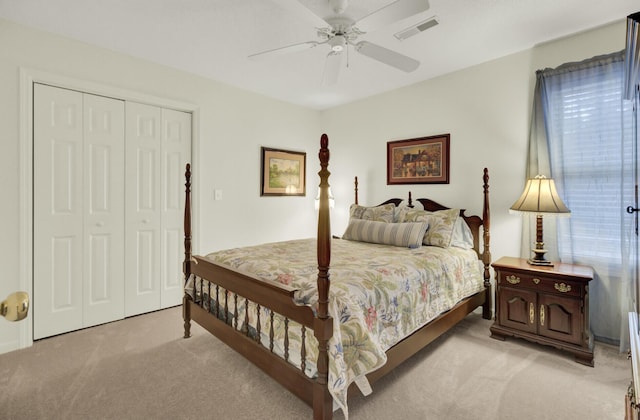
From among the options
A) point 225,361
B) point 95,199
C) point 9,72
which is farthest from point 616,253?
point 9,72

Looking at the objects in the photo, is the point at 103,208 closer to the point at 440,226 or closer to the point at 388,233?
the point at 388,233

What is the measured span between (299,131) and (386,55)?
248cm

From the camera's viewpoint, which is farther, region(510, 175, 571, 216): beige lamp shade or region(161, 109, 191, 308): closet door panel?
region(161, 109, 191, 308): closet door panel

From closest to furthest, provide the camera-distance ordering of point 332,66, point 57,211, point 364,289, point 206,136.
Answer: point 364,289 → point 332,66 → point 57,211 → point 206,136

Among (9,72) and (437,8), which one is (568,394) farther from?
(9,72)

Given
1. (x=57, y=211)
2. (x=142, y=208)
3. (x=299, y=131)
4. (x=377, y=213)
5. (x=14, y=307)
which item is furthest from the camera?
(x=299, y=131)

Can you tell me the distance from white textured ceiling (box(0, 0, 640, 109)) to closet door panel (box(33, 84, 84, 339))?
2.12ft

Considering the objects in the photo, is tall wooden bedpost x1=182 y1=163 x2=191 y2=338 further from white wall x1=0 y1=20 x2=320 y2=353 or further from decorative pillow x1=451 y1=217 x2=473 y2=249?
decorative pillow x1=451 y1=217 x2=473 y2=249

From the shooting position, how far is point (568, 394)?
1910 mm

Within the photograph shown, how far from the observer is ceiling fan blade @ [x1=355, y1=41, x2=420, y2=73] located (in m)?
2.21

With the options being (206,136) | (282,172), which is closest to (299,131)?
(282,172)

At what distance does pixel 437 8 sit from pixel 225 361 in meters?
2.93

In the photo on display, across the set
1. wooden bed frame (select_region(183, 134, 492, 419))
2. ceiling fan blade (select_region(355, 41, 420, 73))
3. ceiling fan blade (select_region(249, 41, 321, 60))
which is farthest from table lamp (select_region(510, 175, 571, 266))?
ceiling fan blade (select_region(249, 41, 321, 60))

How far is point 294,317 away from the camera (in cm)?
165
